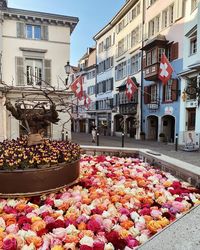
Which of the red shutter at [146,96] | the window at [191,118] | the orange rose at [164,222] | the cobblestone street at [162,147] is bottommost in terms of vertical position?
the cobblestone street at [162,147]

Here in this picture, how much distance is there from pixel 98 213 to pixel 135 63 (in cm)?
2624

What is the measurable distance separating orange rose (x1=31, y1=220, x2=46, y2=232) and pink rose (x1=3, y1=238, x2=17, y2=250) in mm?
360

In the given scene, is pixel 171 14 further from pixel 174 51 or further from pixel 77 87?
pixel 77 87

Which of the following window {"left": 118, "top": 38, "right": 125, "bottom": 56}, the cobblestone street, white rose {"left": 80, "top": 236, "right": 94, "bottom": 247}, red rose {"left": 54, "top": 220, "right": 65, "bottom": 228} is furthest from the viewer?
window {"left": 118, "top": 38, "right": 125, "bottom": 56}

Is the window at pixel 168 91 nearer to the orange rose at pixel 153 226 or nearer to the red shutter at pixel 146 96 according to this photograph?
the red shutter at pixel 146 96

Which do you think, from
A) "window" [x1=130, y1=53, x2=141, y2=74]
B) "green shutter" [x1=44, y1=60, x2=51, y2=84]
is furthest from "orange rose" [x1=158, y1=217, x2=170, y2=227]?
"window" [x1=130, y1=53, x2=141, y2=74]

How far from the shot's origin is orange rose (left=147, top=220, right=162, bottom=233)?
287cm

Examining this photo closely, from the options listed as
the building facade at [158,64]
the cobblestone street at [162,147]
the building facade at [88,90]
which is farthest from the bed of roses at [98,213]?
the building facade at [88,90]

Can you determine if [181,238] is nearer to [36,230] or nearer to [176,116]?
[36,230]

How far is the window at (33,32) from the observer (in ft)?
65.3

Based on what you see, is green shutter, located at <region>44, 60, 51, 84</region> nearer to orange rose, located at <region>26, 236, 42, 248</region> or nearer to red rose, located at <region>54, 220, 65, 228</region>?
red rose, located at <region>54, 220, 65, 228</region>

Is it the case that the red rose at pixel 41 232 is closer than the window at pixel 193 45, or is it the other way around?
the red rose at pixel 41 232

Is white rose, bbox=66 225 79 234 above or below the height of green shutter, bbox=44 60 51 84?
below

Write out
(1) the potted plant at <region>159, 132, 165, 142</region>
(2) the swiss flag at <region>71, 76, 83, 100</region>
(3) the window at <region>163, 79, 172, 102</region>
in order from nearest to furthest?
(2) the swiss flag at <region>71, 76, 83, 100</region>
(3) the window at <region>163, 79, 172, 102</region>
(1) the potted plant at <region>159, 132, 165, 142</region>
